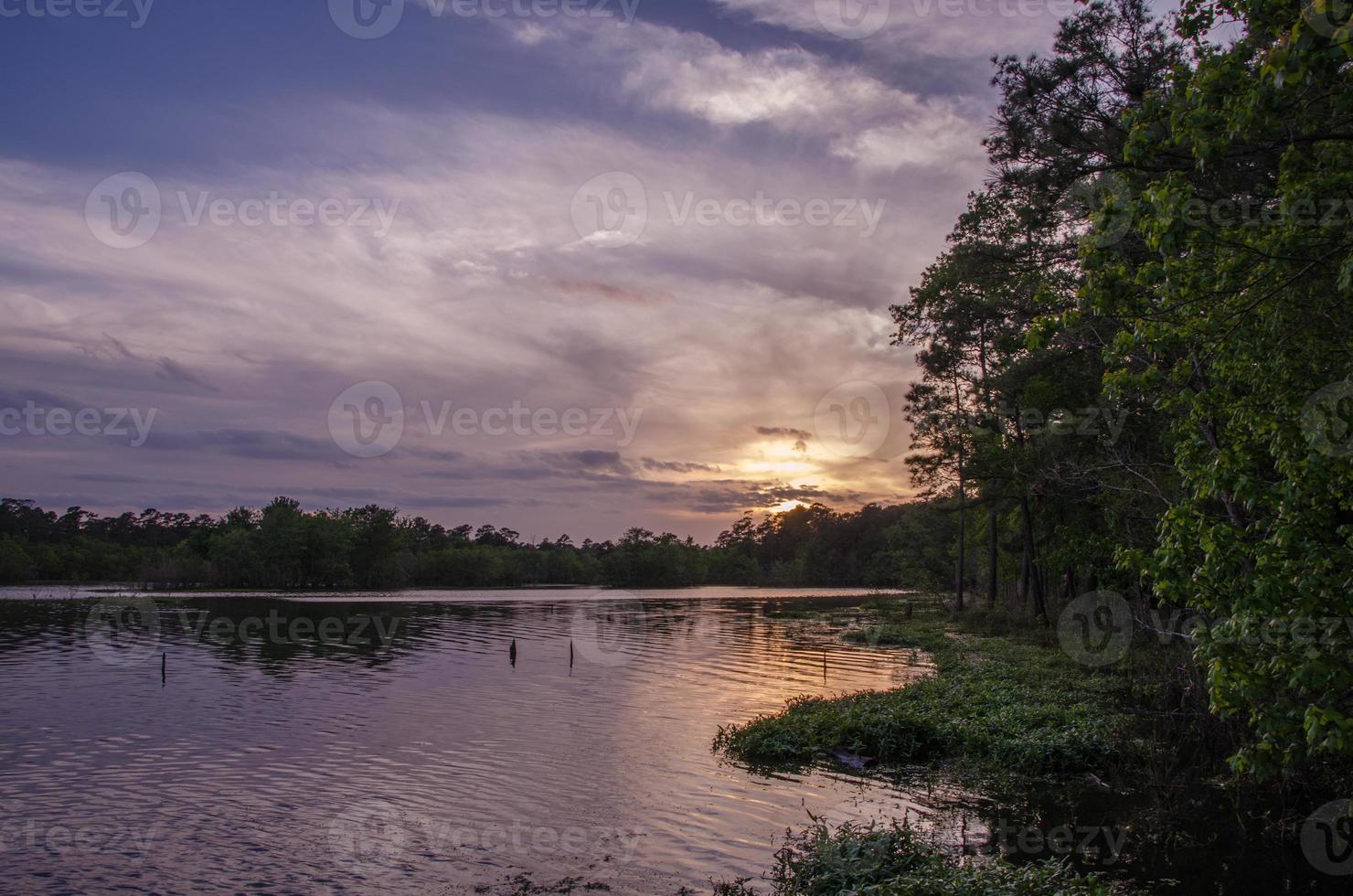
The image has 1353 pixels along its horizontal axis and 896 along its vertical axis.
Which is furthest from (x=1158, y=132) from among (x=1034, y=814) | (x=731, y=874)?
(x=731, y=874)

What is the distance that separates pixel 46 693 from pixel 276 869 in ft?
93.0

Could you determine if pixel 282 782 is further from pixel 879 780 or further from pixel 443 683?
pixel 443 683

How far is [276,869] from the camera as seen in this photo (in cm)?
1627
